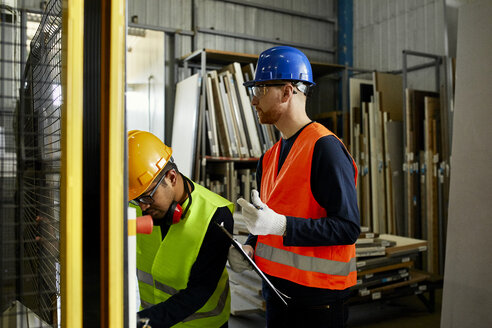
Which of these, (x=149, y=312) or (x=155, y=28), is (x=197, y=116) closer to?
(x=155, y=28)

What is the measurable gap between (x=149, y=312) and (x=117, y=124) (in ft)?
3.59

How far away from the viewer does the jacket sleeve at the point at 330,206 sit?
71.5 inches

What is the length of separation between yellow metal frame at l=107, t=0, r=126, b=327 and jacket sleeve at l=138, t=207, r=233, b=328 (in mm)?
908

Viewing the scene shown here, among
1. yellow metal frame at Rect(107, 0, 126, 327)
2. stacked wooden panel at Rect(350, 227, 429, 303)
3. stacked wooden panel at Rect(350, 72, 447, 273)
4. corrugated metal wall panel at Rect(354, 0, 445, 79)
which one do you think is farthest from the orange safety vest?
corrugated metal wall panel at Rect(354, 0, 445, 79)

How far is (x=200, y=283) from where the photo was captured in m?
1.76

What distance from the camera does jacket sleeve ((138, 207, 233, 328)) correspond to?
64.8 inches

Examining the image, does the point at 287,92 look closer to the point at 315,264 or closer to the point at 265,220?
the point at 265,220

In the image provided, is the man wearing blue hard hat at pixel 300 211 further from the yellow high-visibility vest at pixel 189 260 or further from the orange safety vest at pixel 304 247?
the yellow high-visibility vest at pixel 189 260

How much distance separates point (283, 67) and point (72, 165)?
1596 mm

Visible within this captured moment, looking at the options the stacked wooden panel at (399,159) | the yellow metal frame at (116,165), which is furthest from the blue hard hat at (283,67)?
the stacked wooden panel at (399,159)

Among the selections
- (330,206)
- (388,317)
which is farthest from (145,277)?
(388,317)

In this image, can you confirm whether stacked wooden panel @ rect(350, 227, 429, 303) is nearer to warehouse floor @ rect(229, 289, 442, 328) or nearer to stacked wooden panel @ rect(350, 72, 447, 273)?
warehouse floor @ rect(229, 289, 442, 328)

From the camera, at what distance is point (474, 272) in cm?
306

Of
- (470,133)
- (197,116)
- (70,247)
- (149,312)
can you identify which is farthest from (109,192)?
(197,116)
